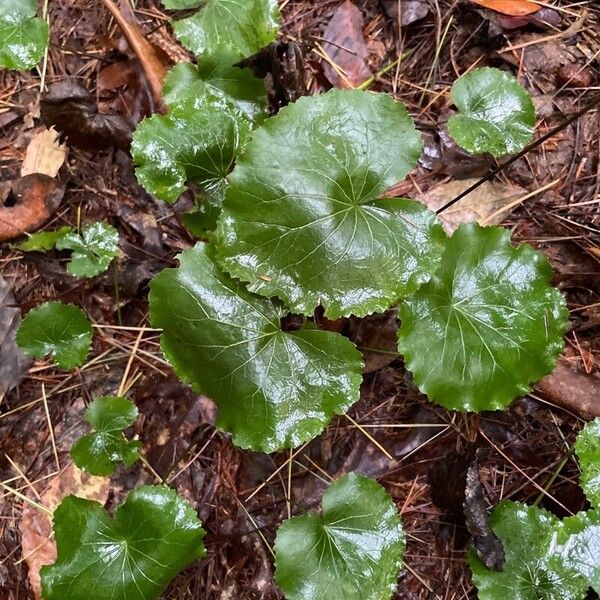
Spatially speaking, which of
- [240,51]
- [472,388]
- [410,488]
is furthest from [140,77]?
[410,488]

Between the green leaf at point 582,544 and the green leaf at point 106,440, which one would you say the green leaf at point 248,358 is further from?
the green leaf at point 582,544

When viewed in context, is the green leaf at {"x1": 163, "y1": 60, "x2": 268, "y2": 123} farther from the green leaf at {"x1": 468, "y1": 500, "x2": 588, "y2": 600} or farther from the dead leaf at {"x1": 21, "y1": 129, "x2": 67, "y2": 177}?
the green leaf at {"x1": 468, "y1": 500, "x2": 588, "y2": 600}

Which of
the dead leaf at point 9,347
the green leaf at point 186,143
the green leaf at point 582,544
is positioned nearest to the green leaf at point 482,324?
the green leaf at point 582,544

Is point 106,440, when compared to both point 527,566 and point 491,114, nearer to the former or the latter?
point 527,566

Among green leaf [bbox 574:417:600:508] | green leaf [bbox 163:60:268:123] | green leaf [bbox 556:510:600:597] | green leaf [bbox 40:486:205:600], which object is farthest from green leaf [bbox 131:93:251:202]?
green leaf [bbox 556:510:600:597]

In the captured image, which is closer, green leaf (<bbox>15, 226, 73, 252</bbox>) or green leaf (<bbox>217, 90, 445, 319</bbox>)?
green leaf (<bbox>217, 90, 445, 319</bbox>)
